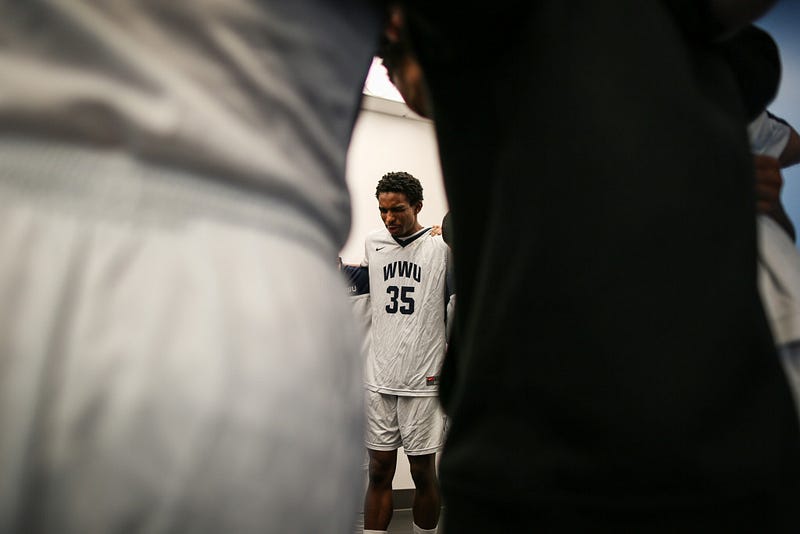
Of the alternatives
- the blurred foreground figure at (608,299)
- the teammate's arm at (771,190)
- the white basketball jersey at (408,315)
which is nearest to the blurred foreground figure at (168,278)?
the blurred foreground figure at (608,299)

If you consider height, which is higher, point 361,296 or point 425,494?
point 361,296

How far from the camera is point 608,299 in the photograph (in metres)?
0.45

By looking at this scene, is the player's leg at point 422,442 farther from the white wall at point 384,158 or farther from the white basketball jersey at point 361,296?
the white wall at point 384,158

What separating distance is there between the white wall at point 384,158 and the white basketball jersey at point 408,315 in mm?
827

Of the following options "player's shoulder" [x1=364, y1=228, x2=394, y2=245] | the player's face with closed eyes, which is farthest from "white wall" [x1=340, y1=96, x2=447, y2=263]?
the player's face with closed eyes

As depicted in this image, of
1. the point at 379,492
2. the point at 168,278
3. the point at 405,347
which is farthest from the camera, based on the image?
the point at 405,347

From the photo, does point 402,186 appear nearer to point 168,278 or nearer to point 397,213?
point 397,213

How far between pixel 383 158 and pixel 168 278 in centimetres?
343

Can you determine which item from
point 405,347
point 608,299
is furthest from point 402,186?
point 608,299

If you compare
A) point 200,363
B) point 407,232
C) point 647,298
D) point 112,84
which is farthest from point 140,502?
point 407,232

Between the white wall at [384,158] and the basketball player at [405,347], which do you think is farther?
the white wall at [384,158]

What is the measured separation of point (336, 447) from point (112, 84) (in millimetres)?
236

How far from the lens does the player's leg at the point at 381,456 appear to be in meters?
2.35

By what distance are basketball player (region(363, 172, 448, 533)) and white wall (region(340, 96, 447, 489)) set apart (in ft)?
2.69
